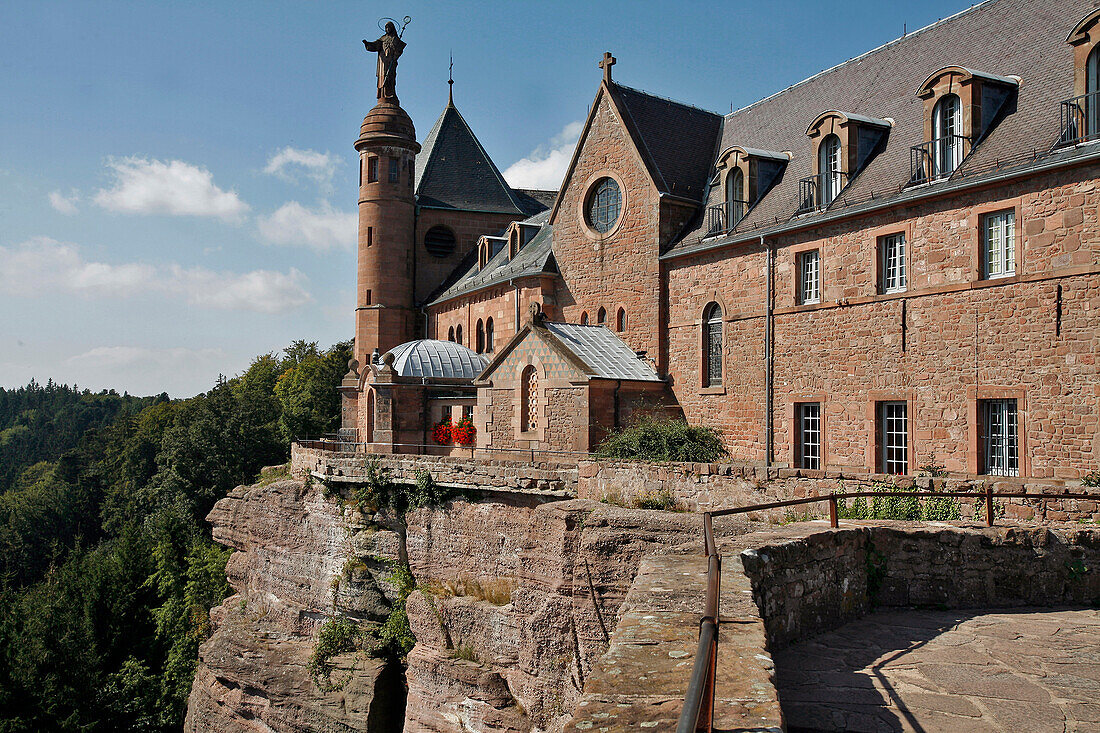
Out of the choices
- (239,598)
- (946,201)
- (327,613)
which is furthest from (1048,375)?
(239,598)

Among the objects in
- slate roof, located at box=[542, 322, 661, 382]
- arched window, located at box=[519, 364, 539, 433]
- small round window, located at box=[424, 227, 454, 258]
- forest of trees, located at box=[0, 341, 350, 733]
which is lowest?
forest of trees, located at box=[0, 341, 350, 733]

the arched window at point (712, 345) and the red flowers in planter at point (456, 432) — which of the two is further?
the red flowers in planter at point (456, 432)

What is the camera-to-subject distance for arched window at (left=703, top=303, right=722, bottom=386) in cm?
2330

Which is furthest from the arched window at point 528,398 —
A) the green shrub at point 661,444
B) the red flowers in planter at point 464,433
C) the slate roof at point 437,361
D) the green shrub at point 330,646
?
the green shrub at point 330,646

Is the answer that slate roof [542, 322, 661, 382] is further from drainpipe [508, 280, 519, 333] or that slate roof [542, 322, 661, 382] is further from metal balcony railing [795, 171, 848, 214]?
metal balcony railing [795, 171, 848, 214]

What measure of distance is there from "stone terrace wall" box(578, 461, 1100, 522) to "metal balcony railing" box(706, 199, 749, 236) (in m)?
8.80

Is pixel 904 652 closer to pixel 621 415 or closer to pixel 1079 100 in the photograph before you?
pixel 1079 100

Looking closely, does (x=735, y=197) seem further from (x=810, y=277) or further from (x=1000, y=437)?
(x=1000, y=437)

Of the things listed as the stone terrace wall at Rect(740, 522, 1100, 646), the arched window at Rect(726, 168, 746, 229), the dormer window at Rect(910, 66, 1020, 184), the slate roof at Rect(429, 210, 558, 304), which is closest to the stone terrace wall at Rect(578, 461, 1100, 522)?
the stone terrace wall at Rect(740, 522, 1100, 646)

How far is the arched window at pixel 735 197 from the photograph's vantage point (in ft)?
76.3

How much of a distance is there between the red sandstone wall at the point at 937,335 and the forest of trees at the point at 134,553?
75.3 feet

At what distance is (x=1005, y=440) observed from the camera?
1628 cm

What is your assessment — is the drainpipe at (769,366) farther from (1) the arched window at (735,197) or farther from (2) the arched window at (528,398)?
(2) the arched window at (528,398)

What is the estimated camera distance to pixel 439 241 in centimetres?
4247
